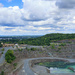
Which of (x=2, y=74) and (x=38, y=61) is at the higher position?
(x=2, y=74)

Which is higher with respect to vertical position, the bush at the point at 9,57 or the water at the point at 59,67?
the bush at the point at 9,57

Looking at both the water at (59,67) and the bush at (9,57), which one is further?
the water at (59,67)

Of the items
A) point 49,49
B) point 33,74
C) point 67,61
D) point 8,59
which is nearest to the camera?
point 33,74

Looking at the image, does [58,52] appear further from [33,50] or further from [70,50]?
[33,50]

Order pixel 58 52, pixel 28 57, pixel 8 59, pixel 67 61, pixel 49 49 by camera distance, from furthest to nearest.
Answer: pixel 49 49, pixel 58 52, pixel 28 57, pixel 67 61, pixel 8 59

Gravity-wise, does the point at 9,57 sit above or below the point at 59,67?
above

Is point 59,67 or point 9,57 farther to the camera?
point 59,67

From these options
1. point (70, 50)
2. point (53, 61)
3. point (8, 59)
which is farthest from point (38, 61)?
point (70, 50)

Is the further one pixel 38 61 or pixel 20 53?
pixel 20 53

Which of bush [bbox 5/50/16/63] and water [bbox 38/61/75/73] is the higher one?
bush [bbox 5/50/16/63]

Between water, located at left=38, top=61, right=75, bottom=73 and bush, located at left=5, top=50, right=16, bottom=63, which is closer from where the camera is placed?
bush, located at left=5, top=50, right=16, bottom=63
